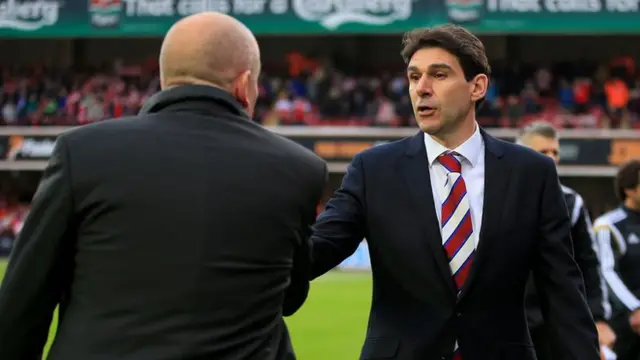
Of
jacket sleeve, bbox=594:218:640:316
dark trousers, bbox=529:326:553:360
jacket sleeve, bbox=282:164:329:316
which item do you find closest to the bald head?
jacket sleeve, bbox=282:164:329:316

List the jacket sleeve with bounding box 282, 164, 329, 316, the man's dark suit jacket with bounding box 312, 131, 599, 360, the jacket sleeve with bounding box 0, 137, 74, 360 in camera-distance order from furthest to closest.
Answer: the man's dark suit jacket with bounding box 312, 131, 599, 360, the jacket sleeve with bounding box 282, 164, 329, 316, the jacket sleeve with bounding box 0, 137, 74, 360

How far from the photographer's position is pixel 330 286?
20734mm

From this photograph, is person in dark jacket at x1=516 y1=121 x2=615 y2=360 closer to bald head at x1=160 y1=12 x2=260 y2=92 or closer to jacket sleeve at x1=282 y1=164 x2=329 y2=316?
jacket sleeve at x1=282 y1=164 x2=329 y2=316

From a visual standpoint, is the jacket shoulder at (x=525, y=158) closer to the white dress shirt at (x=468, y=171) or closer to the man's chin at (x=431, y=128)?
the white dress shirt at (x=468, y=171)

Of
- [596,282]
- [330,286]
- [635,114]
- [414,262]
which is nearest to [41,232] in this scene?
[414,262]

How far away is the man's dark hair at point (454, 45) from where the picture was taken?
3820 mm

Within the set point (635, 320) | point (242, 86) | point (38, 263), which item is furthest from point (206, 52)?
point (635, 320)

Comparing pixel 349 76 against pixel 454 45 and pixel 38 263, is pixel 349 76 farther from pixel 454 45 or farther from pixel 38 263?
pixel 38 263

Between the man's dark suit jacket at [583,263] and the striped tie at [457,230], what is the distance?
1600 mm

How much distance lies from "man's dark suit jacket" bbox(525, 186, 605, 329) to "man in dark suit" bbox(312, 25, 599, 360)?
1516 millimetres

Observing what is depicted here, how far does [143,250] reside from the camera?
8.63 feet

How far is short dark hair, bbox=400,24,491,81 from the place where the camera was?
3.82m

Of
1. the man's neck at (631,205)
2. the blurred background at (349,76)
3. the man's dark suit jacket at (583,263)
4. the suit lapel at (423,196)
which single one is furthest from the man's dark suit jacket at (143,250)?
the blurred background at (349,76)

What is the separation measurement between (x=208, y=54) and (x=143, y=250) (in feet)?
1.64
